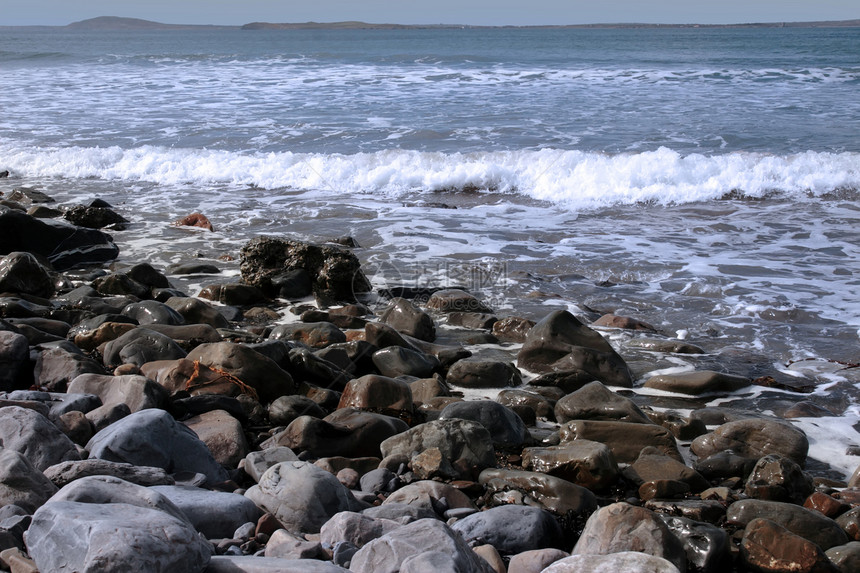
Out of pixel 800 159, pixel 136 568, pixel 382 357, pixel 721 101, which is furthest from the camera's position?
pixel 721 101

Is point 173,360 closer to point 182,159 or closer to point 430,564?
point 430,564

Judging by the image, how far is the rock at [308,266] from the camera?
643cm

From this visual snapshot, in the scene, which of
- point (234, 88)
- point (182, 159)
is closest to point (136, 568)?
point (182, 159)

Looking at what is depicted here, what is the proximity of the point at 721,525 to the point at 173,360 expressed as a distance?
289 cm

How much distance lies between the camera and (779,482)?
11.3ft

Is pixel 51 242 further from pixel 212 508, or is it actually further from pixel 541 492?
pixel 541 492

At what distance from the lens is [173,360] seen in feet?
13.9

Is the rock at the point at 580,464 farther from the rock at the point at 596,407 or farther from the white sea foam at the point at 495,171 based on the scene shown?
the white sea foam at the point at 495,171

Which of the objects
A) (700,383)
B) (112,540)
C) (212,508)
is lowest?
(700,383)

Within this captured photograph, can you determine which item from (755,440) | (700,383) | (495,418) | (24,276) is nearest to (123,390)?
(495,418)

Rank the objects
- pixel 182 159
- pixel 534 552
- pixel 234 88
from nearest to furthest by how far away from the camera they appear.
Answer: pixel 534 552
pixel 182 159
pixel 234 88

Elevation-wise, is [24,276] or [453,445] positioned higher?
[24,276]

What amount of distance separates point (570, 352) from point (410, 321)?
3.99 feet

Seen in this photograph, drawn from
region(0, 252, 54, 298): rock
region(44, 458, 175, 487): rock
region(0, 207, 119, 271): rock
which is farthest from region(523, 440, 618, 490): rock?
region(0, 207, 119, 271): rock
